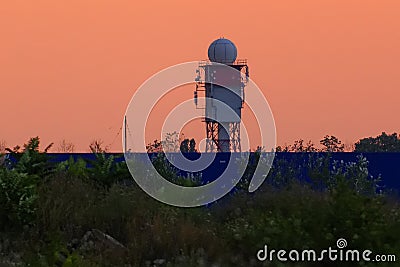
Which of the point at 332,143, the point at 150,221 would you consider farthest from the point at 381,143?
the point at 150,221

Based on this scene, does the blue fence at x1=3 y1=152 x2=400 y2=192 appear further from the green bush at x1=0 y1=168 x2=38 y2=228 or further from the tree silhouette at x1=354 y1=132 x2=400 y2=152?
the tree silhouette at x1=354 y1=132 x2=400 y2=152

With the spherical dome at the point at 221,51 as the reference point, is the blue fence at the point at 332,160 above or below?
below

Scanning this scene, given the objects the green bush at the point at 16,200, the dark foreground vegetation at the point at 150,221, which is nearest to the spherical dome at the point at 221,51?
the dark foreground vegetation at the point at 150,221

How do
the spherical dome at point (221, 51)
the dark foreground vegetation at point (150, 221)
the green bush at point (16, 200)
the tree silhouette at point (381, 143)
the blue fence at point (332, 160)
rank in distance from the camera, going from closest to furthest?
the dark foreground vegetation at point (150, 221) → the green bush at point (16, 200) → the blue fence at point (332, 160) → the spherical dome at point (221, 51) → the tree silhouette at point (381, 143)

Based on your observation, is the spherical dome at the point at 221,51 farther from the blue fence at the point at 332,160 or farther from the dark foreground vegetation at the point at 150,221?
the dark foreground vegetation at the point at 150,221

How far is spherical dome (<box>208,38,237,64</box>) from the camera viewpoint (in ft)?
129

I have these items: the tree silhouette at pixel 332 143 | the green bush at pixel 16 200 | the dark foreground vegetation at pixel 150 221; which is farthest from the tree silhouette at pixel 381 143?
the green bush at pixel 16 200

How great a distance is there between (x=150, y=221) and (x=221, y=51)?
25343mm

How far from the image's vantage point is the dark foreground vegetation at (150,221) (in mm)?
12156

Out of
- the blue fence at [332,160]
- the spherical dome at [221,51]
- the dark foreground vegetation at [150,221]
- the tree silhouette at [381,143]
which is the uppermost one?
the spherical dome at [221,51]

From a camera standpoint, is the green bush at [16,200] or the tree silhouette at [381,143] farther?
the tree silhouette at [381,143]

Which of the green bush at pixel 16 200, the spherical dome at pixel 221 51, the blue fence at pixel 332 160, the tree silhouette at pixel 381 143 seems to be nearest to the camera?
the green bush at pixel 16 200

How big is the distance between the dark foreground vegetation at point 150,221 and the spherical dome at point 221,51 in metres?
21.3

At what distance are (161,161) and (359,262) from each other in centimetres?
1019
